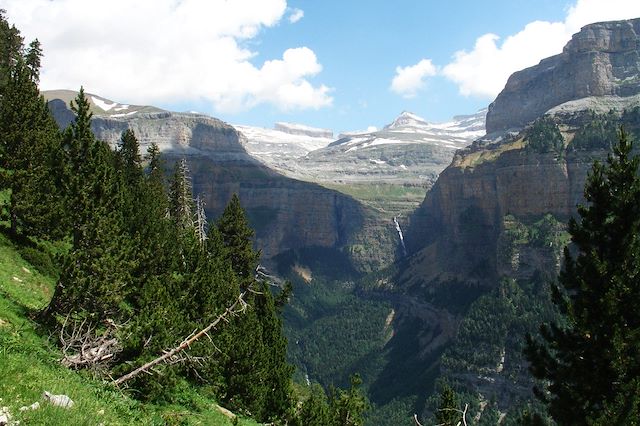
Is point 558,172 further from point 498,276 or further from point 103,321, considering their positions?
point 103,321

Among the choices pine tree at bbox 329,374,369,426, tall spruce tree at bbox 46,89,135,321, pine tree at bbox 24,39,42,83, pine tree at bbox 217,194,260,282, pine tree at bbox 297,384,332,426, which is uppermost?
pine tree at bbox 24,39,42,83

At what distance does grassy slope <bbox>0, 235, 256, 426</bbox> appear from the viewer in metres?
10.9

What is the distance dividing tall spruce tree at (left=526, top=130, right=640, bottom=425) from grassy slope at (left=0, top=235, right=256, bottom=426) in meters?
16.5

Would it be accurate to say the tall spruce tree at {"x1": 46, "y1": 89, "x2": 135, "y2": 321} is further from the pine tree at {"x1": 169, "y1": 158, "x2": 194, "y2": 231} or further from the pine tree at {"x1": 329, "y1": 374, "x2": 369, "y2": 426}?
the pine tree at {"x1": 169, "y1": 158, "x2": 194, "y2": 231}

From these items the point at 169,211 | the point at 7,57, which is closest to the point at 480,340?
the point at 169,211

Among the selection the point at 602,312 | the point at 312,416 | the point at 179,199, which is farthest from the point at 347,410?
the point at 179,199

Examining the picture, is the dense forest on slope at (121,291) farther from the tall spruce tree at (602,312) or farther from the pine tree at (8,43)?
the pine tree at (8,43)

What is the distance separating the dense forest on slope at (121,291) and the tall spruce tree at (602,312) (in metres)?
16.8

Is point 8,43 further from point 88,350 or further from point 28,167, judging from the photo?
point 88,350

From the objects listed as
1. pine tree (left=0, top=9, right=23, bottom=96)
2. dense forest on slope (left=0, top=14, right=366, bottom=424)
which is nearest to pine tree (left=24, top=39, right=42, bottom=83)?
pine tree (left=0, top=9, right=23, bottom=96)

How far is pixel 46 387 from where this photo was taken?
1215 cm

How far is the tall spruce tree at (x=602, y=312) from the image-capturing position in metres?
21.1

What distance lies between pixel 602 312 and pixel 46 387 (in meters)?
21.5

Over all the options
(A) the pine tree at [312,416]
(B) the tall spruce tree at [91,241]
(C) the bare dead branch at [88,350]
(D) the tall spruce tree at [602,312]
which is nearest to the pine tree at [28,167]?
(B) the tall spruce tree at [91,241]
